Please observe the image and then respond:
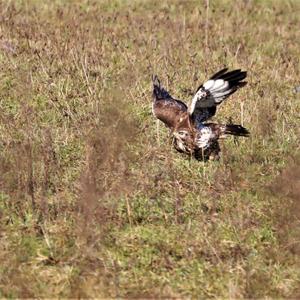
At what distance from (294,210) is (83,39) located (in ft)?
17.8

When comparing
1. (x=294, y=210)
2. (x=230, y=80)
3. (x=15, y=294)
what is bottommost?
(x=15, y=294)

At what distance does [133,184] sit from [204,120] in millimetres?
909

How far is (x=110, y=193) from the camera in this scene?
522 centimetres

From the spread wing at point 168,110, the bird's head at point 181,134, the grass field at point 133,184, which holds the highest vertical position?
the spread wing at point 168,110

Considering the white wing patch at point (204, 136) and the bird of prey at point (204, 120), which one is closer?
the bird of prey at point (204, 120)

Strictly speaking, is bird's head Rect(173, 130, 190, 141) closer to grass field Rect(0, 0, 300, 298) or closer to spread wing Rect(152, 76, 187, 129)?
spread wing Rect(152, 76, 187, 129)

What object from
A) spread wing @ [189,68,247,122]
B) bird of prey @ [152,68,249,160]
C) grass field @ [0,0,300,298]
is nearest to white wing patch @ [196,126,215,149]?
bird of prey @ [152,68,249,160]

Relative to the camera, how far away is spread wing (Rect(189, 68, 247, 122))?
5535 mm

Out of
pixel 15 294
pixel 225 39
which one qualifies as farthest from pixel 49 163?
pixel 225 39

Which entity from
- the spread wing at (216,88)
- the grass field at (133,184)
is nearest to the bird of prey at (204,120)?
the spread wing at (216,88)

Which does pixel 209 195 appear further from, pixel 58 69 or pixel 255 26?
pixel 255 26

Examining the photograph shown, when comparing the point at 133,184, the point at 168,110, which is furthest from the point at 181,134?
the point at 133,184

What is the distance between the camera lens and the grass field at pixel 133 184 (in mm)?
4426

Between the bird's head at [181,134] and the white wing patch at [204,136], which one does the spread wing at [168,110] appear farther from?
the white wing patch at [204,136]
